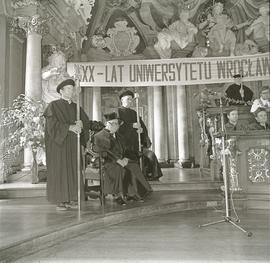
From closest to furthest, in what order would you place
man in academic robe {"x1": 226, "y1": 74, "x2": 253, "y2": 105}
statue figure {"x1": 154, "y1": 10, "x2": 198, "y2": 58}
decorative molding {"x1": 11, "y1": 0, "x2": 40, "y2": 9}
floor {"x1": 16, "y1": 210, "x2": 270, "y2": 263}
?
floor {"x1": 16, "y1": 210, "x2": 270, "y2": 263}, decorative molding {"x1": 11, "y1": 0, "x2": 40, "y2": 9}, man in academic robe {"x1": 226, "y1": 74, "x2": 253, "y2": 105}, statue figure {"x1": 154, "y1": 10, "x2": 198, "y2": 58}

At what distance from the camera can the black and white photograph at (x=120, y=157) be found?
274cm

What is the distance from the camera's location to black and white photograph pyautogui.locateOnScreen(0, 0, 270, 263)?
8.99ft

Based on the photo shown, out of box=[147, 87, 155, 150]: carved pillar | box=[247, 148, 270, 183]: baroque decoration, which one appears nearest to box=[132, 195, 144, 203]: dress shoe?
box=[247, 148, 270, 183]: baroque decoration

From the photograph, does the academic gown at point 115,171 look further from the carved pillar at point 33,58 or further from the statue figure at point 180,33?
the statue figure at point 180,33

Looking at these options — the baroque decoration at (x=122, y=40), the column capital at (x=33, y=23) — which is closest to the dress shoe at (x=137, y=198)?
the column capital at (x=33, y=23)

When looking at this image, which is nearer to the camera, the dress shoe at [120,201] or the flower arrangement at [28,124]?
the dress shoe at [120,201]

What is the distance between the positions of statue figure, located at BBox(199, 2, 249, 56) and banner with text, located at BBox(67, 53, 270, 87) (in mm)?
4660

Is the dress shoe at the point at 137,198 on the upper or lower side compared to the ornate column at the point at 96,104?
lower

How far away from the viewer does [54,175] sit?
156 inches

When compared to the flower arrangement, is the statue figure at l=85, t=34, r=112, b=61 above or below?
above

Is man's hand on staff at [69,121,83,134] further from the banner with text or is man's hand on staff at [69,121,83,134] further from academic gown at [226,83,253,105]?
academic gown at [226,83,253,105]

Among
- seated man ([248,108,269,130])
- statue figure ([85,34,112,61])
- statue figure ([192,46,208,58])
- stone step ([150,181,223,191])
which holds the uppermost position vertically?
statue figure ([85,34,112,61])

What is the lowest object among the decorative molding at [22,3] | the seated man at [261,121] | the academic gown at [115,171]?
the academic gown at [115,171]

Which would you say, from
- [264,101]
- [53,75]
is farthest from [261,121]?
[53,75]
